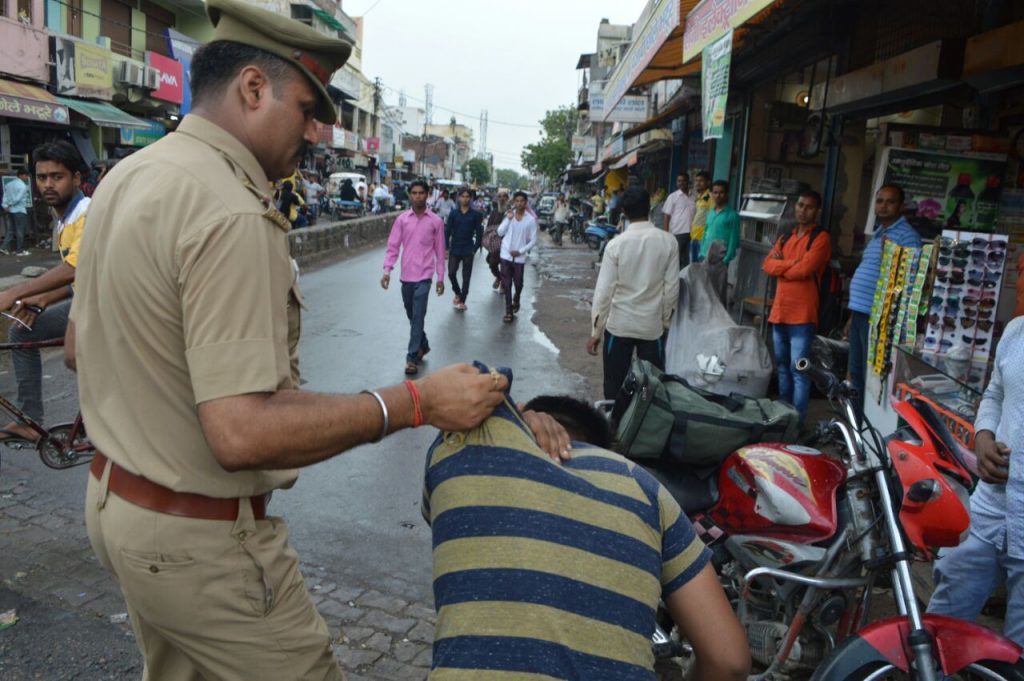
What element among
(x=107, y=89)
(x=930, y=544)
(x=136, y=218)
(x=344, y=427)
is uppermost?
(x=107, y=89)

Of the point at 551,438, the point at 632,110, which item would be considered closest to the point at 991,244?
the point at 551,438

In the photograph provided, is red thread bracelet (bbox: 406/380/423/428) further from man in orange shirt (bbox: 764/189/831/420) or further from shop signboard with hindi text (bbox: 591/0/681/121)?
shop signboard with hindi text (bbox: 591/0/681/121)

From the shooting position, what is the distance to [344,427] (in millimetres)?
1473

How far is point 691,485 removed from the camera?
3.01 m

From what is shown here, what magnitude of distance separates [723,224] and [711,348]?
401 centimetres

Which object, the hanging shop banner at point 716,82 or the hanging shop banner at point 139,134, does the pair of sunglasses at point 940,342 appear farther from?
the hanging shop banner at point 139,134

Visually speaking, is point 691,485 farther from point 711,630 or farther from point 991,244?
point 991,244

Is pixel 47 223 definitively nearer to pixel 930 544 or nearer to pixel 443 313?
pixel 443 313

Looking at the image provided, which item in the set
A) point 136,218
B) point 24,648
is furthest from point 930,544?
point 24,648

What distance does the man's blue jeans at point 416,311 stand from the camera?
8188mm

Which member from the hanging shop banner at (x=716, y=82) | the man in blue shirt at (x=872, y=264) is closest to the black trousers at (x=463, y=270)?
the hanging shop banner at (x=716, y=82)

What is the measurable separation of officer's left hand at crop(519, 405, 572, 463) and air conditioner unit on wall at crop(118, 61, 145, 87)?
24495mm

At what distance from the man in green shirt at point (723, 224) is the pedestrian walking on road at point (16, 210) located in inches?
540

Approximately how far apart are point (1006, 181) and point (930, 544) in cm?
372
